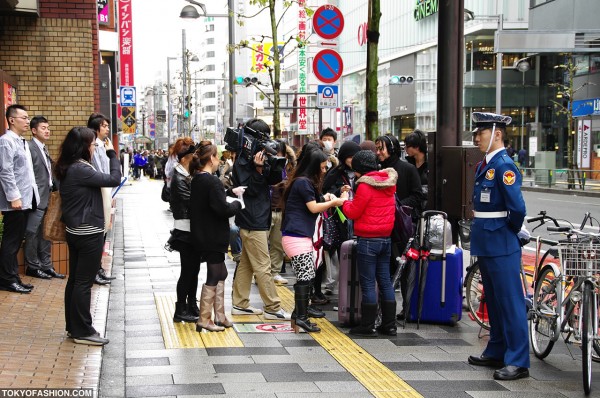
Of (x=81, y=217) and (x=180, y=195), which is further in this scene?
(x=180, y=195)

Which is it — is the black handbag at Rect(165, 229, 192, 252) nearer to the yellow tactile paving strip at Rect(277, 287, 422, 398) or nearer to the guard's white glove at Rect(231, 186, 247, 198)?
the guard's white glove at Rect(231, 186, 247, 198)

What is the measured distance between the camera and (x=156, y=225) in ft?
65.0

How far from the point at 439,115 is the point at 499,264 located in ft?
11.9

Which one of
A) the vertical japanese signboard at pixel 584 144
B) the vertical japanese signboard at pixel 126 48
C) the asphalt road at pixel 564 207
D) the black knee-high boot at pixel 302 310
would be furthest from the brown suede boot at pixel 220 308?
the vertical japanese signboard at pixel 126 48

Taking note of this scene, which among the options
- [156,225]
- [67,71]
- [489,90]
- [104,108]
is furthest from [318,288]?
[489,90]

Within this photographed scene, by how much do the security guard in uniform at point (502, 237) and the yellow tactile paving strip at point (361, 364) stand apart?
2.76 ft

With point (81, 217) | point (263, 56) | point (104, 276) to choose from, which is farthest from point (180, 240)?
point (263, 56)

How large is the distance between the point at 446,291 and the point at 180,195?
2921 mm

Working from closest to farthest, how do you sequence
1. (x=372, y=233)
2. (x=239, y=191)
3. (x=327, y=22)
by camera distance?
(x=372, y=233) < (x=239, y=191) < (x=327, y=22)

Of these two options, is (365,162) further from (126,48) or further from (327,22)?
(126,48)

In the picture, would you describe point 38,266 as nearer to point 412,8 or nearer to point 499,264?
point 499,264

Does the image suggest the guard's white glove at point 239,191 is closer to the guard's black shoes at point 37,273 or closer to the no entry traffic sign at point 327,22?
the guard's black shoes at point 37,273

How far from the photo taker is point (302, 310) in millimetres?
7992

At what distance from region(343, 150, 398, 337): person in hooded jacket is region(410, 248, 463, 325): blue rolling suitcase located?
0.60 m
